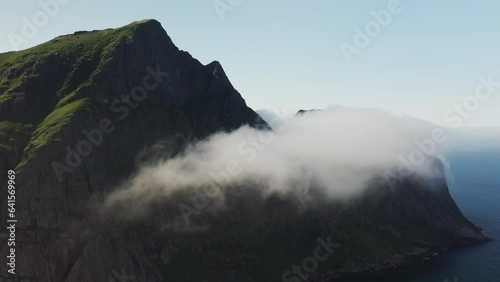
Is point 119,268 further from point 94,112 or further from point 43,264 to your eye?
point 94,112

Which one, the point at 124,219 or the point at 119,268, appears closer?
the point at 119,268

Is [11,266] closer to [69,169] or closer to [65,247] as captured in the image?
[65,247]

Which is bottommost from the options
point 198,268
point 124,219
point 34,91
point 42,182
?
point 198,268

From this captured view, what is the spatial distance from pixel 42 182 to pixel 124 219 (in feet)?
137

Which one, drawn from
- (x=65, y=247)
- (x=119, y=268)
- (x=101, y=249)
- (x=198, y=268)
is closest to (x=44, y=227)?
(x=65, y=247)

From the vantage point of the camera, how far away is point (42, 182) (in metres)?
161

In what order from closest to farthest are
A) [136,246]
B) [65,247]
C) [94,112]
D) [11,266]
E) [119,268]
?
1. [11,266]
2. [65,247]
3. [119,268]
4. [136,246]
5. [94,112]

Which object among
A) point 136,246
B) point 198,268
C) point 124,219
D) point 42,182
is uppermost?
point 42,182

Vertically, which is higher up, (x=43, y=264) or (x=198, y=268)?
(x=43, y=264)

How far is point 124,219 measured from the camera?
18475 centimetres

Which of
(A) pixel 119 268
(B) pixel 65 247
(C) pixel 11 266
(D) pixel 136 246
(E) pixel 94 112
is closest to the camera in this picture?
(C) pixel 11 266

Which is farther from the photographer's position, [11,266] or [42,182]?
[42,182]

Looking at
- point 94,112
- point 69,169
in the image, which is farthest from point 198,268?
point 94,112

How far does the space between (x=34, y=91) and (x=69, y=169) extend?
184ft
